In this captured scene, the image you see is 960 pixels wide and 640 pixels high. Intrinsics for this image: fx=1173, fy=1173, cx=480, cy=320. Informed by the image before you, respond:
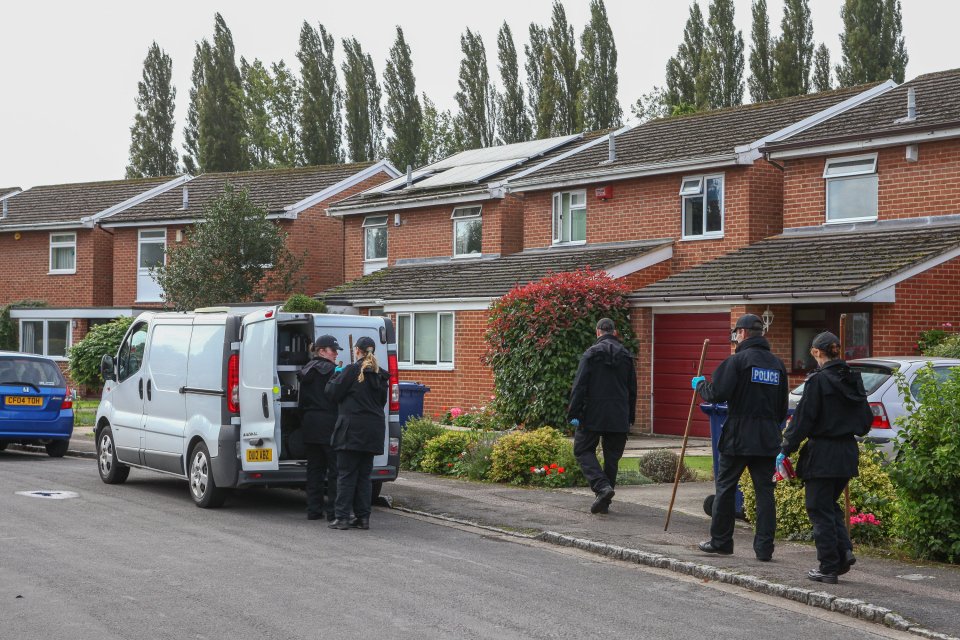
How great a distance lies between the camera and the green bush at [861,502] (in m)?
10.4

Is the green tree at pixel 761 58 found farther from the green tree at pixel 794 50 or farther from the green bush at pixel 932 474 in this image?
the green bush at pixel 932 474

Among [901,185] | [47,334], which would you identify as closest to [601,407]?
[901,185]

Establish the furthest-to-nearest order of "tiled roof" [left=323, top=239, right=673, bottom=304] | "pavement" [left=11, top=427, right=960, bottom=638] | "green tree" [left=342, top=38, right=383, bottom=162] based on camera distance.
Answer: "green tree" [left=342, top=38, right=383, bottom=162] < "tiled roof" [left=323, top=239, right=673, bottom=304] < "pavement" [left=11, top=427, right=960, bottom=638]

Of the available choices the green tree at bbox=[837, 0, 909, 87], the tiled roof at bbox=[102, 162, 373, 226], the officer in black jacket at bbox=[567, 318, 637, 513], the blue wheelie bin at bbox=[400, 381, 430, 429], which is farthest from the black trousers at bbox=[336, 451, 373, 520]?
the green tree at bbox=[837, 0, 909, 87]

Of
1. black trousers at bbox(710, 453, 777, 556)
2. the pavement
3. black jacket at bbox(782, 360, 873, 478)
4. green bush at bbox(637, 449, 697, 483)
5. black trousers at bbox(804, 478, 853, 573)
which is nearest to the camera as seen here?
the pavement

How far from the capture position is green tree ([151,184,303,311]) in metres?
32.2

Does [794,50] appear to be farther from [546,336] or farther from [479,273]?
[546,336]

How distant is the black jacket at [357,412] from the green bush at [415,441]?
5226 mm

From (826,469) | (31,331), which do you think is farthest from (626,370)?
(31,331)

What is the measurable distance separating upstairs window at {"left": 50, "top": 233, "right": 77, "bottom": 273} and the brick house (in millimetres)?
23268

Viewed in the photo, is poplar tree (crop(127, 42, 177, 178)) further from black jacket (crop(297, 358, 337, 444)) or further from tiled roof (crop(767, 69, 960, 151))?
black jacket (crop(297, 358, 337, 444))

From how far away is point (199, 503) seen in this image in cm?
1260

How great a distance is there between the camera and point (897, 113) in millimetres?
22531

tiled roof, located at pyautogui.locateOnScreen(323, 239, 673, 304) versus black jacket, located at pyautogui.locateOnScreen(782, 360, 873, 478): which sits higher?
tiled roof, located at pyautogui.locateOnScreen(323, 239, 673, 304)
